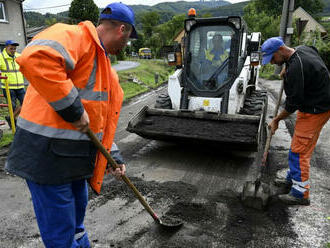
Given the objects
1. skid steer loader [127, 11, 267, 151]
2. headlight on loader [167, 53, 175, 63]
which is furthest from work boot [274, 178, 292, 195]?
headlight on loader [167, 53, 175, 63]

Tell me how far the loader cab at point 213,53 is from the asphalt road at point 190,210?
1508 millimetres

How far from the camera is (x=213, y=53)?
18.9ft

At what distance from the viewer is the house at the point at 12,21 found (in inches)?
738

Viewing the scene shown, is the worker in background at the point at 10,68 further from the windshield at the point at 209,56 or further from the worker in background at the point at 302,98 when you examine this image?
the worker in background at the point at 302,98

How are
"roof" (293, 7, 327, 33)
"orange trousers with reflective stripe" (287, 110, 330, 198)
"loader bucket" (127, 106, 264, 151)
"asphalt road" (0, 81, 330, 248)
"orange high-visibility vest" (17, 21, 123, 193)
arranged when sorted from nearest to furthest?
"orange high-visibility vest" (17, 21, 123, 193)
"asphalt road" (0, 81, 330, 248)
"orange trousers with reflective stripe" (287, 110, 330, 198)
"loader bucket" (127, 106, 264, 151)
"roof" (293, 7, 327, 33)

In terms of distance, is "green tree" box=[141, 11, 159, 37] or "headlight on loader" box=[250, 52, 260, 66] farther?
"green tree" box=[141, 11, 159, 37]

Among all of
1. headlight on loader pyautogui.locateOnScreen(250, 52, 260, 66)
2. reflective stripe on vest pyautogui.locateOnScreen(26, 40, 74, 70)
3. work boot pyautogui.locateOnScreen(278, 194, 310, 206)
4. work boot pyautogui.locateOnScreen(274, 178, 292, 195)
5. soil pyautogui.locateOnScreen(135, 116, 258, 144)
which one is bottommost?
work boot pyautogui.locateOnScreen(274, 178, 292, 195)

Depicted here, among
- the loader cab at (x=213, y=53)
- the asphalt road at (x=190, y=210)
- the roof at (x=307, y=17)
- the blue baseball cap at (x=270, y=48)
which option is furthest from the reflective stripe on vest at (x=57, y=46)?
the roof at (x=307, y=17)

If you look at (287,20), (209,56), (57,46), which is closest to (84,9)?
(287,20)

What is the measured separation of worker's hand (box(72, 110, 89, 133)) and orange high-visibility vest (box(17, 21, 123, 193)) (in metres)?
0.09

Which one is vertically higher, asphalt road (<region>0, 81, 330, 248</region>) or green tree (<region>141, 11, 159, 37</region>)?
green tree (<region>141, 11, 159, 37</region>)

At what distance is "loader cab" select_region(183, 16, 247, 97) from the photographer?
5535 millimetres

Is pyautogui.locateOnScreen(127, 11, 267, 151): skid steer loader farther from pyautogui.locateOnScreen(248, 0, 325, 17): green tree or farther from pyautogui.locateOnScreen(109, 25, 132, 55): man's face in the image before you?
pyautogui.locateOnScreen(248, 0, 325, 17): green tree

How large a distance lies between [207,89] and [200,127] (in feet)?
3.94
